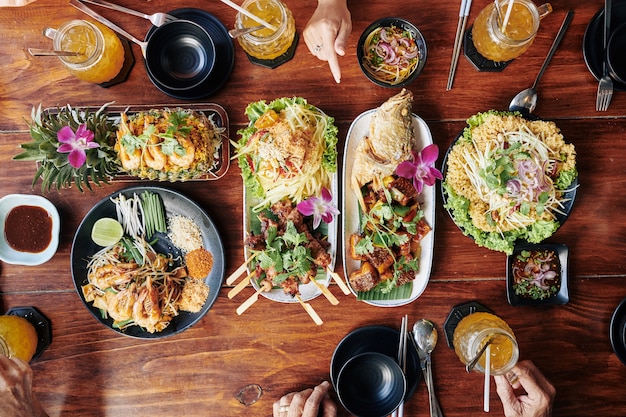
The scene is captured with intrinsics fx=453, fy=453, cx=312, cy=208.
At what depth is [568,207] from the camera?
7.20 ft

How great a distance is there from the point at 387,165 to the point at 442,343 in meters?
1.00

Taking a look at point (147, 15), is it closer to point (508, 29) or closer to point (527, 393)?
point (508, 29)

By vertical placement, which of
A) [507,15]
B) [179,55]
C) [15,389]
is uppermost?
[507,15]

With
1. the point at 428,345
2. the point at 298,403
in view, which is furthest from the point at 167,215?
the point at 428,345

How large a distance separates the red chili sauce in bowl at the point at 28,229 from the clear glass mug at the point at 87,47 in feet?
2.40

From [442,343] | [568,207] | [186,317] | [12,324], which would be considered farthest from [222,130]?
[568,207]

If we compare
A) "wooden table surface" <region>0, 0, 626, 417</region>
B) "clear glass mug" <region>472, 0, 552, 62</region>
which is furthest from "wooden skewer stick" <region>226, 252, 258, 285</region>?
"clear glass mug" <region>472, 0, 552, 62</region>

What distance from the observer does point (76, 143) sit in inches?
75.8

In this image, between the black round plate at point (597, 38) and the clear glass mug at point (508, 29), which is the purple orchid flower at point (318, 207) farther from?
the black round plate at point (597, 38)

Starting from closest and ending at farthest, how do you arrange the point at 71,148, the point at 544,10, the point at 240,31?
the point at 71,148 < the point at 240,31 < the point at 544,10

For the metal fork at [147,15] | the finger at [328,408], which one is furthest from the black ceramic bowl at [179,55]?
the finger at [328,408]

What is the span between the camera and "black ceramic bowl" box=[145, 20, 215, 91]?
2.25 metres

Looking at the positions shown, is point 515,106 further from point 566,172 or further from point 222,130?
point 222,130

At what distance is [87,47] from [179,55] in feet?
1.39
